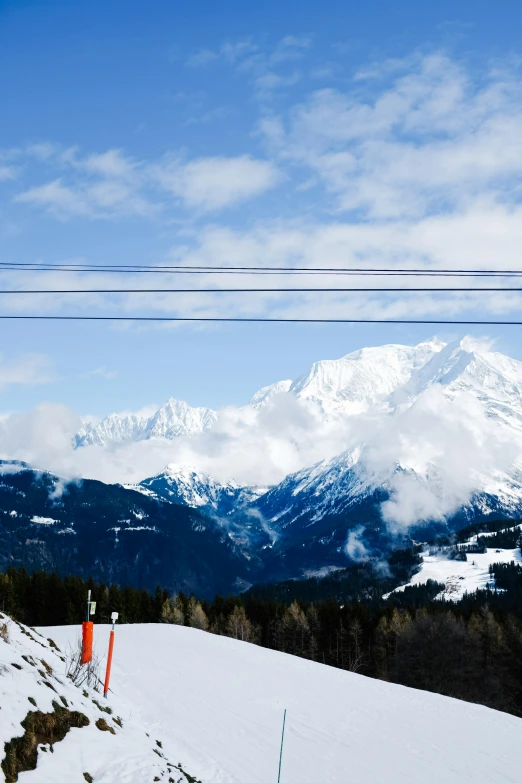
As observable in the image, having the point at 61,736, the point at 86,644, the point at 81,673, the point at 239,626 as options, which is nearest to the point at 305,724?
the point at 81,673

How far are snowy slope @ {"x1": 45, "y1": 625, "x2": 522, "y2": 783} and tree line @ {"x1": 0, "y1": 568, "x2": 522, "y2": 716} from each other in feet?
152

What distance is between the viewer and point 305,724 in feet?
75.5

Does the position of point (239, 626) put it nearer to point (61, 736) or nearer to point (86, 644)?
point (86, 644)

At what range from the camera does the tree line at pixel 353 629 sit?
75312 millimetres

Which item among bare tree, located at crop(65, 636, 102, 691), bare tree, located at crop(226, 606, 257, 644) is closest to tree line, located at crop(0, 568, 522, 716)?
bare tree, located at crop(226, 606, 257, 644)

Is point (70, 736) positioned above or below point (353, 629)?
above

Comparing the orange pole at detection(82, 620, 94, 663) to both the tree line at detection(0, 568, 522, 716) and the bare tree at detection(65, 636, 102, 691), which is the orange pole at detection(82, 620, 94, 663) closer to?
A: the bare tree at detection(65, 636, 102, 691)

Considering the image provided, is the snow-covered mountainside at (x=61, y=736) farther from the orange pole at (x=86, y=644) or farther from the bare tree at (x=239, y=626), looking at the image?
the bare tree at (x=239, y=626)

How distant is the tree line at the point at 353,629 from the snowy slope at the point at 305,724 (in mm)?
46239

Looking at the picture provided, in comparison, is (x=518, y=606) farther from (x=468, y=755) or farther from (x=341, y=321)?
(x=341, y=321)

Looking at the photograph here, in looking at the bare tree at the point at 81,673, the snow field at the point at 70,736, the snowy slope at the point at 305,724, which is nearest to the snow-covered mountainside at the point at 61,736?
the snow field at the point at 70,736

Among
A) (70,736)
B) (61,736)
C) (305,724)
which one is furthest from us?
(305,724)

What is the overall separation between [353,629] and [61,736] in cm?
8601

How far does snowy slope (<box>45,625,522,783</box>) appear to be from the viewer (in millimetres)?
18375
